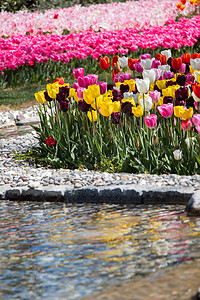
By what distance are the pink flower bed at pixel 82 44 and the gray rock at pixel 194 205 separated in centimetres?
772

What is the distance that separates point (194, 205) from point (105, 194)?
1.00 meters

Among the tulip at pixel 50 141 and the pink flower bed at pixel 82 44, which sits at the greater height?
the pink flower bed at pixel 82 44

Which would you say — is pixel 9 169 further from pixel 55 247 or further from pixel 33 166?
pixel 55 247

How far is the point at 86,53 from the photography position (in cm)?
1312

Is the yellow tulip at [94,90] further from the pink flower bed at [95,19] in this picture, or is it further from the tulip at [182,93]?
the pink flower bed at [95,19]

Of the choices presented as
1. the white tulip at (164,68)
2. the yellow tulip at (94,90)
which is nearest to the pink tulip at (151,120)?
the yellow tulip at (94,90)

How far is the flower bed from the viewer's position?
17.0 ft

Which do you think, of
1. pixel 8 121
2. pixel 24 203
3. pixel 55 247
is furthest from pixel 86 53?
pixel 55 247

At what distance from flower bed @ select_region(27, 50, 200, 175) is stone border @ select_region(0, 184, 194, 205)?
0.55 m

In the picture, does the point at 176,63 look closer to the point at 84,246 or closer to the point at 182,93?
the point at 182,93

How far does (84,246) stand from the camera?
142 inches

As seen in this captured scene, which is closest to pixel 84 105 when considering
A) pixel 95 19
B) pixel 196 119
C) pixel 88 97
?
pixel 88 97

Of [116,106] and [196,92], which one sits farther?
[116,106]

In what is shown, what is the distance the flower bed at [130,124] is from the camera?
519cm
